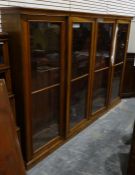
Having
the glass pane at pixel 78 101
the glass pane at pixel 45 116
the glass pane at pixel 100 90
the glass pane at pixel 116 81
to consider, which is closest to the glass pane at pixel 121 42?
the glass pane at pixel 116 81

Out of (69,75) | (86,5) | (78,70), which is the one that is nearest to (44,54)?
(69,75)

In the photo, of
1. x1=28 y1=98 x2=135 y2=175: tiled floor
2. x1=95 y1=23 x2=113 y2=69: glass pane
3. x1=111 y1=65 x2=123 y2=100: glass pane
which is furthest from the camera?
x1=111 y1=65 x2=123 y2=100: glass pane

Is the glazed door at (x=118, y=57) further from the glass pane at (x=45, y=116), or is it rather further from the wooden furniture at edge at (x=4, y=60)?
the wooden furniture at edge at (x=4, y=60)

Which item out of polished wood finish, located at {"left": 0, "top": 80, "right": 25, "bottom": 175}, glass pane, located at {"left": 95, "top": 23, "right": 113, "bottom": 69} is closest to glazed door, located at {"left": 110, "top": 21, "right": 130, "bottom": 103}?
glass pane, located at {"left": 95, "top": 23, "right": 113, "bottom": 69}

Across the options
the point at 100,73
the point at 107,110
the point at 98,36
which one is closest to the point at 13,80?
the point at 98,36

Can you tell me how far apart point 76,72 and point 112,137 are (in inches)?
45.9

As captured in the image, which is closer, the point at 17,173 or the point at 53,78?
the point at 17,173

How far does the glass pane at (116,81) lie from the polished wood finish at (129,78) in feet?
1.35

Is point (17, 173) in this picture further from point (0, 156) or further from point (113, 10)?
point (113, 10)

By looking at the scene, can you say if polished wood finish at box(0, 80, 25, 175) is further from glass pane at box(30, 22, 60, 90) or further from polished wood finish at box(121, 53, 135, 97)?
polished wood finish at box(121, 53, 135, 97)

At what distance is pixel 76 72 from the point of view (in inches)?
124

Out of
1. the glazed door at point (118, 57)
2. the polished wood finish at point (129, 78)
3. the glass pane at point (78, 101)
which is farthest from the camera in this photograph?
the polished wood finish at point (129, 78)

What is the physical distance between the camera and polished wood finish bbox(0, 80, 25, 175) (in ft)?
5.79

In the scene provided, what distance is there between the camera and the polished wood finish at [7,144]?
1.76 metres
